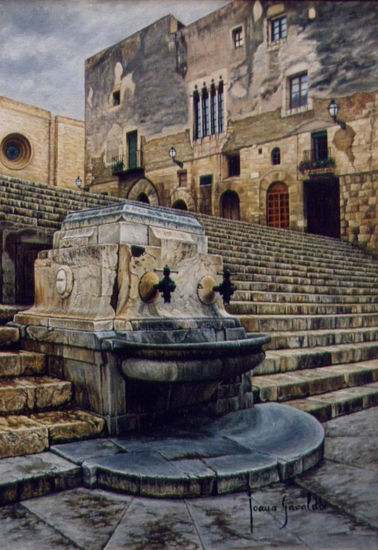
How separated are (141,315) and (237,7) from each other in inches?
891

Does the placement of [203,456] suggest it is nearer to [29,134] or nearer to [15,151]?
[29,134]

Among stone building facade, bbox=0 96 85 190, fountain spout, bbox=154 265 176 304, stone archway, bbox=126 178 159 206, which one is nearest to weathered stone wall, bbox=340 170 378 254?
stone archway, bbox=126 178 159 206

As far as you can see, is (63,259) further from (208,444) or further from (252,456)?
(252,456)

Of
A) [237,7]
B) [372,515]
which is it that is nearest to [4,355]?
[372,515]

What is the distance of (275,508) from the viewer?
246 centimetres

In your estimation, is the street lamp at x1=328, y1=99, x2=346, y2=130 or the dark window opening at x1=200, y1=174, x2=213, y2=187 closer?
the street lamp at x1=328, y1=99, x2=346, y2=130

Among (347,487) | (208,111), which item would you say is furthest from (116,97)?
(347,487)

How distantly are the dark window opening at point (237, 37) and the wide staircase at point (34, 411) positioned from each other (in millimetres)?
21813

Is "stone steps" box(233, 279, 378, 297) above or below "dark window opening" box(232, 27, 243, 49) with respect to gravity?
below

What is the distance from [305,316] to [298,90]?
52.2 feet

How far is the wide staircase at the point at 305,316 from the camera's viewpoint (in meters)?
4.96

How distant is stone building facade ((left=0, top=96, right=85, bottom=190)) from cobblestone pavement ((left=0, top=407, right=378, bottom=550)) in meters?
29.2

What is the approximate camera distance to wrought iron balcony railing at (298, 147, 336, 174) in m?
19.4

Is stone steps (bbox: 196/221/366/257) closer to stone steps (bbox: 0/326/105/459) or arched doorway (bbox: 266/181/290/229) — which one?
arched doorway (bbox: 266/181/290/229)
